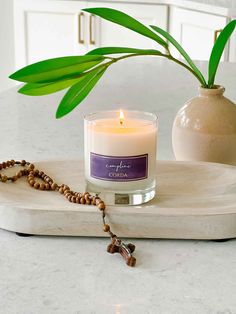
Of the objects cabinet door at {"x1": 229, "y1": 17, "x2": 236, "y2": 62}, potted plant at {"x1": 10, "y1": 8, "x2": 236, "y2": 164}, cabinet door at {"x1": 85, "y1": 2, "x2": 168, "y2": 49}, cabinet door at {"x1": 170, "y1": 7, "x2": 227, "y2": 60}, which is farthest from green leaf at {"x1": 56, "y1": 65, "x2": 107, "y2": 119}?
cabinet door at {"x1": 85, "y1": 2, "x2": 168, "y2": 49}

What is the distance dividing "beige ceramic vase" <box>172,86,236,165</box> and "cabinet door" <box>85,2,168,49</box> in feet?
7.76

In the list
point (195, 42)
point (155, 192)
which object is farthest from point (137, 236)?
point (195, 42)

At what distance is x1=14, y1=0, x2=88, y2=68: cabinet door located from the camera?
3.40 m

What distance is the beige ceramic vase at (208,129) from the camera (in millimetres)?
989

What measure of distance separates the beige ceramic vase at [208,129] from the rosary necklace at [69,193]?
0.23m

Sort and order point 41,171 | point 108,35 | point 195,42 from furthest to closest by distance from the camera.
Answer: point 108,35 < point 195,42 < point 41,171

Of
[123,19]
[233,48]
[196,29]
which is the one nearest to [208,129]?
[123,19]

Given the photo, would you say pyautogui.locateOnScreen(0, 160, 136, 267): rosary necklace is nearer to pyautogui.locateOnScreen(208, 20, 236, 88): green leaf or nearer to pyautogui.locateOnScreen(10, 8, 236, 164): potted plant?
pyautogui.locateOnScreen(10, 8, 236, 164): potted plant

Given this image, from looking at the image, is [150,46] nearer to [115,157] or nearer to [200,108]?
[200,108]

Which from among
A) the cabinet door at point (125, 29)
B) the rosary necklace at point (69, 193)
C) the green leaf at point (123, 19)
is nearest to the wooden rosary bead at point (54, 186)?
the rosary necklace at point (69, 193)

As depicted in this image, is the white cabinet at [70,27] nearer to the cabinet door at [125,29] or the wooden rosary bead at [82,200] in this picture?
the cabinet door at [125,29]

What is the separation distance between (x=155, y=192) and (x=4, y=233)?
20 centimetres

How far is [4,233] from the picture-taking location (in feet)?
2.63

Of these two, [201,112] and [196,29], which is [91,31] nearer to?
[196,29]
